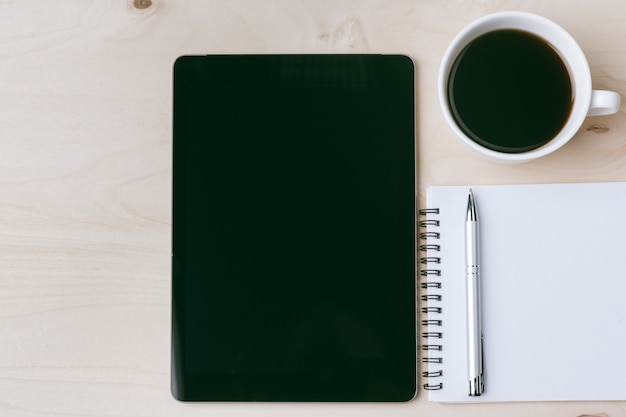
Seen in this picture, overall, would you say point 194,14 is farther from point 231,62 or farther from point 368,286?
point 368,286

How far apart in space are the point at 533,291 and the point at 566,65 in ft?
0.67

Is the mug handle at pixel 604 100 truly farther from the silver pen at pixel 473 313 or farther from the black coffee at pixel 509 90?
the silver pen at pixel 473 313

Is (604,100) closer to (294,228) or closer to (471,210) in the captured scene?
(471,210)

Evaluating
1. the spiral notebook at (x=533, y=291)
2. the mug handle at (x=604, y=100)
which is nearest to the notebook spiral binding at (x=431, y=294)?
the spiral notebook at (x=533, y=291)

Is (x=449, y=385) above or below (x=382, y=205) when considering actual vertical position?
below

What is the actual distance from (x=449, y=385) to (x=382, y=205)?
0.57ft

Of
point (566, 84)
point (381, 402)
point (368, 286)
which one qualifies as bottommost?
point (381, 402)

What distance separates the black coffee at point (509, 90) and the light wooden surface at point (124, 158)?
0.05 meters

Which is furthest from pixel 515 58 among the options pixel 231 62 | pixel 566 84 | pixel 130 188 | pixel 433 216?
pixel 130 188

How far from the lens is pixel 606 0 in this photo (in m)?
0.57

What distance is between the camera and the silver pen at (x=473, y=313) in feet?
1.75

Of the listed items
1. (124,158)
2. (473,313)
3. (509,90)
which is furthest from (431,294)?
(124,158)

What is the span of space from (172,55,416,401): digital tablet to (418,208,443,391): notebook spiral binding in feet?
0.04

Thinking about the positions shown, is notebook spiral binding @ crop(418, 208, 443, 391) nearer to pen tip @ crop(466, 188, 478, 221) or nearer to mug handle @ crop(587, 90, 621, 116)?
pen tip @ crop(466, 188, 478, 221)
